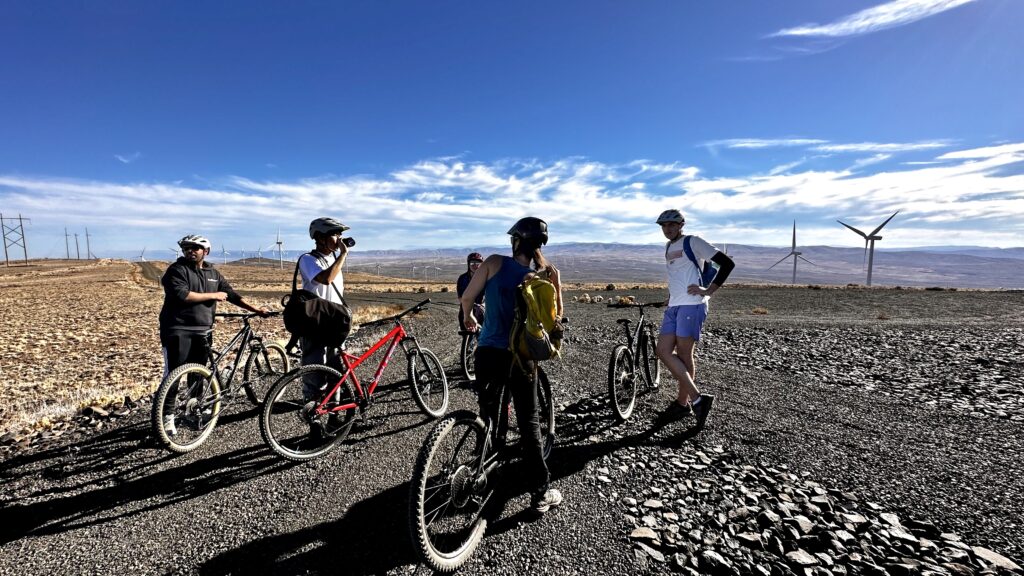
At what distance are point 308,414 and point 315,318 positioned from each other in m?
1.11

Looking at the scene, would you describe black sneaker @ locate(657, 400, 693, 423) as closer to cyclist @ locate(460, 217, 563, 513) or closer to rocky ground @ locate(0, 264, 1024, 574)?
rocky ground @ locate(0, 264, 1024, 574)

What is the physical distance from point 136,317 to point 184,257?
1976 cm

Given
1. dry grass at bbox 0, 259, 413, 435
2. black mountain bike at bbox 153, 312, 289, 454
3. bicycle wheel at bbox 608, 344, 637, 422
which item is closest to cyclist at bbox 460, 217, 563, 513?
bicycle wheel at bbox 608, 344, 637, 422

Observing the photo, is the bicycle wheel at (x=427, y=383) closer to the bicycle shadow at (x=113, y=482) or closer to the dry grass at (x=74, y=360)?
the bicycle shadow at (x=113, y=482)

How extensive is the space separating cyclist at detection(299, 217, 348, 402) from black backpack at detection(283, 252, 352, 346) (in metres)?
0.11

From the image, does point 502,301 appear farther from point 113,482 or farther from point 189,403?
point 113,482

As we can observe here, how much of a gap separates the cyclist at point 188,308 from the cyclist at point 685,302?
565 cm

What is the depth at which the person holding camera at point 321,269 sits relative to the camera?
4.86m

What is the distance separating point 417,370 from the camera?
20.8 feet

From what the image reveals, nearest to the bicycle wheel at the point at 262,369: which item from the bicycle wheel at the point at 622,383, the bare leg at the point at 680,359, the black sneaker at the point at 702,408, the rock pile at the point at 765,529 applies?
the bicycle wheel at the point at 622,383

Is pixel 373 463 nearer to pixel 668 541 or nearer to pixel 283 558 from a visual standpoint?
pixel 283 558

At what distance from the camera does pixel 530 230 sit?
3.36m

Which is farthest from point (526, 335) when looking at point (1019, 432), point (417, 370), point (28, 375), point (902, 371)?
point (28, 375)

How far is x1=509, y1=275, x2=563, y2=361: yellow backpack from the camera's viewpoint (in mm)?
3180
